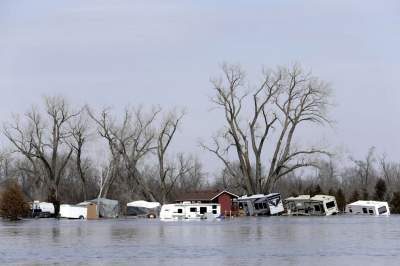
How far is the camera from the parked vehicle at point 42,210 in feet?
285

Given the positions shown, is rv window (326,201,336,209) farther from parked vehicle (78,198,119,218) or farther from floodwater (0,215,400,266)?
floodwater (0,215,400,266)

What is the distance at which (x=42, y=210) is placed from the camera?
289 feet

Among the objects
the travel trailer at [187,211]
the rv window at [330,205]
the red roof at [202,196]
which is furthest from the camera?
the red roof at [202,196]

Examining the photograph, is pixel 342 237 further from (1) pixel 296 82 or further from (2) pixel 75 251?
(1) pixel 296 82

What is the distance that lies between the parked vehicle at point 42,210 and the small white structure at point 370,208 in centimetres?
3488

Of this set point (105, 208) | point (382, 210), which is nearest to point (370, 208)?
point (382, 210)

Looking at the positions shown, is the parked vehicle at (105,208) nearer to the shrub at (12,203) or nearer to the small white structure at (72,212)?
the small white structure at (72,212)

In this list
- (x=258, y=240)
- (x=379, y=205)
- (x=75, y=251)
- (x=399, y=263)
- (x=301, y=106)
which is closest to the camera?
(x=399, y=263)

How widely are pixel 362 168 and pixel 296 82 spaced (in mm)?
54125

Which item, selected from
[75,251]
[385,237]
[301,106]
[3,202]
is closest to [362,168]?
[301,106]

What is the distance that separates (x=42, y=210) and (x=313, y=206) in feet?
103

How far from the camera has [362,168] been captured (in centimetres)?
14000

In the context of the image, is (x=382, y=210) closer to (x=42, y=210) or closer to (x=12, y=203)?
(x=42, y=210)

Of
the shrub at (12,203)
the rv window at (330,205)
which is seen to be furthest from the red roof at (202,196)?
the shrub at (12,203)
